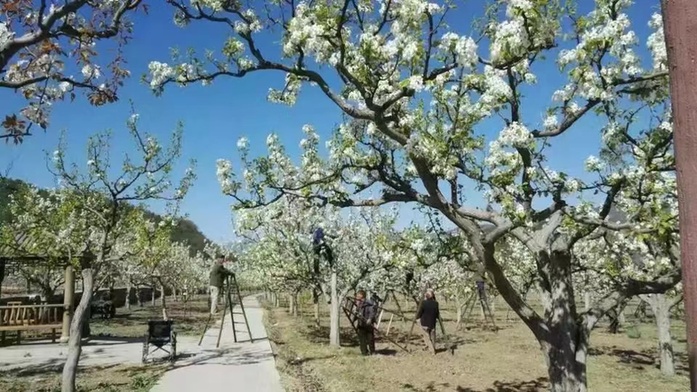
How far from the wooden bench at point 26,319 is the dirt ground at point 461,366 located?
7.38 m

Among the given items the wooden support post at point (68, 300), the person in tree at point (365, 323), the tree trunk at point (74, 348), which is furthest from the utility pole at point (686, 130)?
the wooden support post at point (68, 300)

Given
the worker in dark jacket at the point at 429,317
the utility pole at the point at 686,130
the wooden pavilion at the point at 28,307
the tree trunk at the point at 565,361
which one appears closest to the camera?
the utility pole at the point at 686,130

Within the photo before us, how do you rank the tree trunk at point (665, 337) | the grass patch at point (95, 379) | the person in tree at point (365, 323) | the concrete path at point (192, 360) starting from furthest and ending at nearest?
1. the person in tree at point (365, 323)
2. the tree trunk at point (665, 337)
3. the concrete path at point (192, 360)
4. the grass patch at point (95, 379)

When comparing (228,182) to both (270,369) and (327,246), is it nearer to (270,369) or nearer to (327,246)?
(270,369)

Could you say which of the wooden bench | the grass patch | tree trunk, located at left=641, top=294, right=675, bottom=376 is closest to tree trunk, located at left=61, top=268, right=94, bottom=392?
the grass patch

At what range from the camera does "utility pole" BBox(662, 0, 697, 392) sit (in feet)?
4.62

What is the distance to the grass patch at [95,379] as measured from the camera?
1058 centimetres

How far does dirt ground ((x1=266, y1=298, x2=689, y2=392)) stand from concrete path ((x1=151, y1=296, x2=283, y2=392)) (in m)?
0.46

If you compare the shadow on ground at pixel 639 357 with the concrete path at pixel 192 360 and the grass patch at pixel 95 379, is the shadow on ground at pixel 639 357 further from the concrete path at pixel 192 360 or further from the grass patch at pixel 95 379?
the grass patch at pixel 95 379

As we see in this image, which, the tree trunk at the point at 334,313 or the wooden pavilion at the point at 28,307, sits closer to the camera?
the tree trunk at the point at 334,313

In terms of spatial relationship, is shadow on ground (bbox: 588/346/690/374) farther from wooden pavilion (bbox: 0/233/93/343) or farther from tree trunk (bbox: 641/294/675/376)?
wooden pavilion (bbox: 0/233/93/343)

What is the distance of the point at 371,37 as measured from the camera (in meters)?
5.76

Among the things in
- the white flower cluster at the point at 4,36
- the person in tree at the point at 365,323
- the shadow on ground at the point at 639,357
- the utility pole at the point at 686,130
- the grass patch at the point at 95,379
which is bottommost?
the shadow on ground at the point at 639,357

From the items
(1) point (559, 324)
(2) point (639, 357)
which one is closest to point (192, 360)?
(1) point (559, 324)
